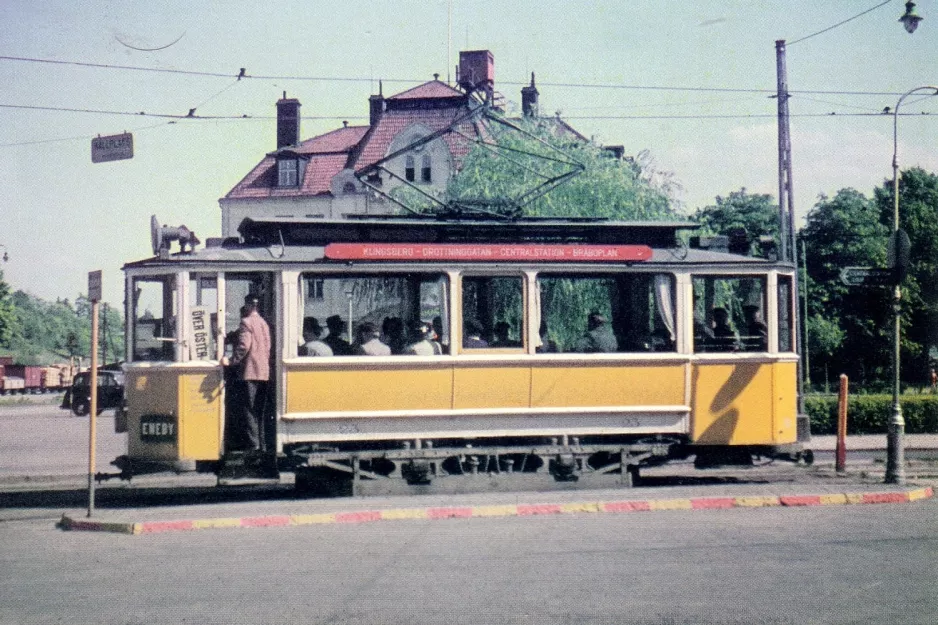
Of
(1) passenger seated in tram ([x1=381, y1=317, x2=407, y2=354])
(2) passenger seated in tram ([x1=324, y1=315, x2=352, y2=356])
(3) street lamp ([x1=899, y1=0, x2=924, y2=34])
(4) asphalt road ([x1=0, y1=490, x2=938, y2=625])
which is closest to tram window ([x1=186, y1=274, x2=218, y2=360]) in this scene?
(2) passenger seated in tram ([x1=324, y1=315, x2=352, y2=356])

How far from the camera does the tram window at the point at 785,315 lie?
1359 cm

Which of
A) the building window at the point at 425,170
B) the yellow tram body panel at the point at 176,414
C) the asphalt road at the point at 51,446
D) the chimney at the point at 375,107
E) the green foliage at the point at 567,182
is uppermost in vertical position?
the chimney at the point at 375,107

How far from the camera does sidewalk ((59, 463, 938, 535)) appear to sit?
10992mm

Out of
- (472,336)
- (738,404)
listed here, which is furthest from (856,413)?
(472,336)

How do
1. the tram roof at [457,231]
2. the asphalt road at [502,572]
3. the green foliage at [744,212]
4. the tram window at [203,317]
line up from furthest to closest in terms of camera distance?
1. the green foliage at [744,212]
2. the tram roof at [457,231]
3. the tram window at [203,317]
4. the asphalt road at [502,572]

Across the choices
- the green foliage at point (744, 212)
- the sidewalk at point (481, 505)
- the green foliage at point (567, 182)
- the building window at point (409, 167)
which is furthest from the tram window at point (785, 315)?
the green foliage at point (744, 212)

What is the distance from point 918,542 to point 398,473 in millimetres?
5631

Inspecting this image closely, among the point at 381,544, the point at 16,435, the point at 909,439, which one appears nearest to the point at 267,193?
the point at 16,435

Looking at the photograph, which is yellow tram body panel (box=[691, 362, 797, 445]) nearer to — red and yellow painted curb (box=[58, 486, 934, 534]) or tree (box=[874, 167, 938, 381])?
red and yellow painted curb (box=[58, 486, 934, 534])

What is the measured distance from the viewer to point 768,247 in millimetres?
13836

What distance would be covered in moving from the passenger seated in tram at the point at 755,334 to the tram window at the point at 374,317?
12.3 feet

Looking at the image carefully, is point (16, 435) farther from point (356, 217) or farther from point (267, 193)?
point (267, 193)

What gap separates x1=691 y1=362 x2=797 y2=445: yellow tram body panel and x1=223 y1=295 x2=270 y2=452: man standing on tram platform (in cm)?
508

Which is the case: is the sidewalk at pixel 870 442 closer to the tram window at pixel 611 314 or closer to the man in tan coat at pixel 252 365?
the tram window at pixel 611 314
